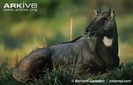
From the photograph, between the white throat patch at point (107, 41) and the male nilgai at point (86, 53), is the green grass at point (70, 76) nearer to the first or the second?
the male nilgai at point (86, 53)

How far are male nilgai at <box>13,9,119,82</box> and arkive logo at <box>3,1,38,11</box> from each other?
2.25 feet

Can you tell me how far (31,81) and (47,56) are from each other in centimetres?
48

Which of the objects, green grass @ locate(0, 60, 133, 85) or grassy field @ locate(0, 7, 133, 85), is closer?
green grass @ locate(0, 60, 133, 85)

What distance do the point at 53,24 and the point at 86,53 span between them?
2.27ft

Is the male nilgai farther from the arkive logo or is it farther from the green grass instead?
the arkive logo

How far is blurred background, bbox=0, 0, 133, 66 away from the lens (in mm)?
7707

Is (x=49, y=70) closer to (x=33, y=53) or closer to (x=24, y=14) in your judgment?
(x=33, y=53)

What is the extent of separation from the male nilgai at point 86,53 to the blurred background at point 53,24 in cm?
11

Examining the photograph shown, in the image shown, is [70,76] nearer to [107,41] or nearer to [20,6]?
[107,41]

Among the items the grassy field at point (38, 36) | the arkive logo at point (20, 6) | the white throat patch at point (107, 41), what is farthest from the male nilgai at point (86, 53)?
the arkive logo at point (20, 6)

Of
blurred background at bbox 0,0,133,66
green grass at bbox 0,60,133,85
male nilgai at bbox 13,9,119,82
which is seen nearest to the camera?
green grass at bbox 0,60,133,85

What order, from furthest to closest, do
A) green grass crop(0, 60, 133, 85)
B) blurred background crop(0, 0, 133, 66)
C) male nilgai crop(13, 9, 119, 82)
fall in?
1. blurred background crop(0, 0, 133, 66)
2. male nilgai crop(13, 9, 119, 82)
3. green grass crop(0, 60, 133, 85)

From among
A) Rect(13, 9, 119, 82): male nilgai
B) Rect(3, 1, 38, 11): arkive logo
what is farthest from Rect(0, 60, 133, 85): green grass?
Rect(3, 1, 38, 11): arkive logo

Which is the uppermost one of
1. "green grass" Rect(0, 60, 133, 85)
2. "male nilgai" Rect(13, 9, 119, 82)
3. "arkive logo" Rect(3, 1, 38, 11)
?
"arkive logo" Rect(3, 1, 38, 11)
